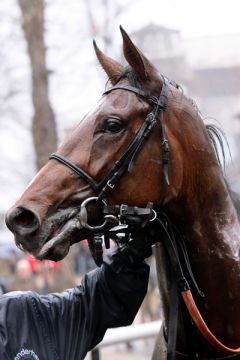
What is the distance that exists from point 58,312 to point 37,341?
0.20 m

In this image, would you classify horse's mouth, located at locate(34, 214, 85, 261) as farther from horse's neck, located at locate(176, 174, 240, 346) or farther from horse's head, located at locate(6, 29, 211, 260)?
horse's neck, located at locate(176, 174, 240, 346)

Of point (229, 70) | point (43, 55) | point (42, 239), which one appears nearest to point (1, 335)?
point (42, 239)

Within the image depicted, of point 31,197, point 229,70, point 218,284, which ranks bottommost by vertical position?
point 218,284

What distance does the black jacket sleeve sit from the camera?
9.09ft

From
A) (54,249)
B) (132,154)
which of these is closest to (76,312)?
(54,249)

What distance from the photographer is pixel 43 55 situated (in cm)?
795

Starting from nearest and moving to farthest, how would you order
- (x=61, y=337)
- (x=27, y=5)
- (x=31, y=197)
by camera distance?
(x=31, y=197), (x=61, y=337), (x=27, y=5)

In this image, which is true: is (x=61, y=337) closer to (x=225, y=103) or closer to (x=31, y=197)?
(x=31, y=197)

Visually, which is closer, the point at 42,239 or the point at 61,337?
the point at 42,239

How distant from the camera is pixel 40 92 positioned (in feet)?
26.1

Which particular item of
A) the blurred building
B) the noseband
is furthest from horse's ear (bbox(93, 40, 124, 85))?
the blurred building

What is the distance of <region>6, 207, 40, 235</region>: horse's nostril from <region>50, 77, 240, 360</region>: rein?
0.22 metres

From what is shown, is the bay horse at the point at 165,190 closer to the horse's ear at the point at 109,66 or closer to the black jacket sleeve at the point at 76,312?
A: the horse's ear at the point at 109,66

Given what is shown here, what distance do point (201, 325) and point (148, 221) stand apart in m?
0.51
